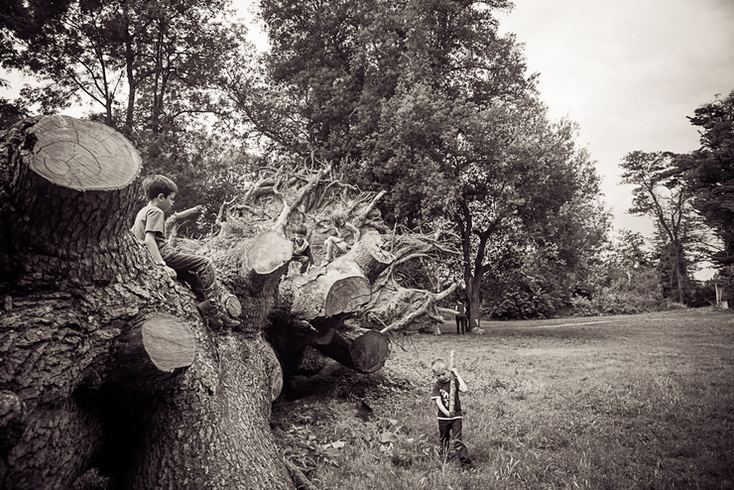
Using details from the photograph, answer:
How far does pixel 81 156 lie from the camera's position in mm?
2287

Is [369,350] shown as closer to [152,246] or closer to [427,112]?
[152,246]

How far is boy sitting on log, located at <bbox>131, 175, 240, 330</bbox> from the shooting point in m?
3.83

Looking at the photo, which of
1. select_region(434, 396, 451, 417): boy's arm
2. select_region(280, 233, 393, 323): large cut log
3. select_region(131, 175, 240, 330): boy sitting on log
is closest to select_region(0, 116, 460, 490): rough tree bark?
select_region(131, 175, 240, 330): boy sitting on log

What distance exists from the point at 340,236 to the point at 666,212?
142ft

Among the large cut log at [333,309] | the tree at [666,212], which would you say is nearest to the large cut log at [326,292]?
the large cut log at [333,309]

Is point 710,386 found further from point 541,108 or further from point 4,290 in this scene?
point 541,108

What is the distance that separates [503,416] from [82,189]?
19.1 ft

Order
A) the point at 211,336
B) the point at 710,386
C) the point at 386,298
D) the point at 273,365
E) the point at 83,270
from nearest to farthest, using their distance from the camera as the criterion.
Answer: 1. the point at 83,270
2. the point at 211,336
3. the point at 273,365
4. the point at 710,386
5. the point at 386,298

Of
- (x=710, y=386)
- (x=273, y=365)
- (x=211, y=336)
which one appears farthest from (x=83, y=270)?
(x=710, y=386)

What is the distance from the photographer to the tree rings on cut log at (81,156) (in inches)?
85.0

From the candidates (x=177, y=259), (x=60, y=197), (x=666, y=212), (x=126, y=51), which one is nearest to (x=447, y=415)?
(x=177, y=259)

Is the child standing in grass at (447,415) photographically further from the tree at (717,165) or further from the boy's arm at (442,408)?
the tree at (717,165)

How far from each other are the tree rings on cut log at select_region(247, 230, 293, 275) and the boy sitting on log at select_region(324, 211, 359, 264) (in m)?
2.13

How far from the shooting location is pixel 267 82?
22.2m
